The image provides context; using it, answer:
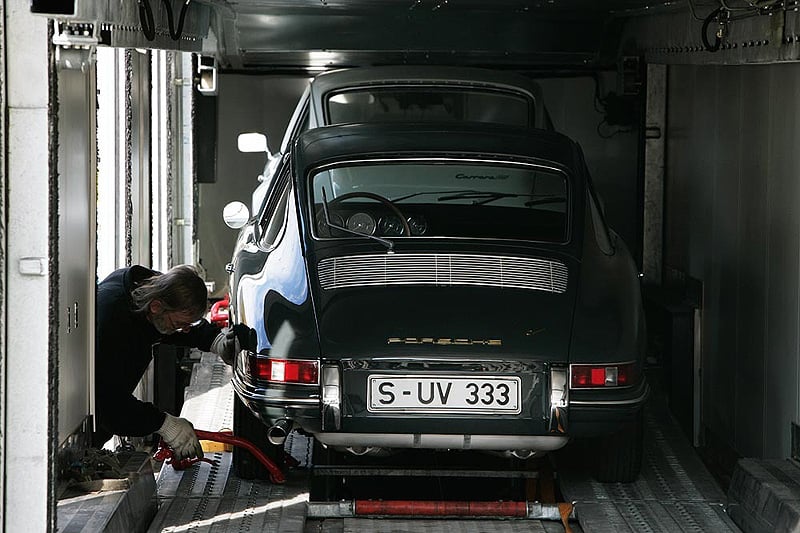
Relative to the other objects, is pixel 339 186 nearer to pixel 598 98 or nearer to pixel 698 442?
pixel 698 442

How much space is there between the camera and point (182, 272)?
248 inches

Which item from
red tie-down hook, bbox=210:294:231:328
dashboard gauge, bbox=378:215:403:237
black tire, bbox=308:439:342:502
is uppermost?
dashboard gauge, bbox=378:215:403:237

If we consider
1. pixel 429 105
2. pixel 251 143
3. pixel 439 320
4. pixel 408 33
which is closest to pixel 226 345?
pixel 439 320

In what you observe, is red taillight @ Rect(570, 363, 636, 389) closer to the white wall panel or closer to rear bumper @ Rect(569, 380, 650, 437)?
rear bumper @ Rect(569, 380, 650, 437)

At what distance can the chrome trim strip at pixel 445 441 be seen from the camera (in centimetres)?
546

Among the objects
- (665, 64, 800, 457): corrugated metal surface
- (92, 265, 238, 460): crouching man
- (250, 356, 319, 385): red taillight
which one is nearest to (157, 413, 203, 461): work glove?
(92, 265, 238, 460): crouching man

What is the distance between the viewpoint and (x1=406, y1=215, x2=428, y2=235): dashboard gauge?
667 centimetres

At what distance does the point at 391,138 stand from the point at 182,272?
1323mm

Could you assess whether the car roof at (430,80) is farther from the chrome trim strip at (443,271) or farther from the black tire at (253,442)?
the black tire at (253,442)

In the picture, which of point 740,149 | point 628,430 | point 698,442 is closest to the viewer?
point 628,430

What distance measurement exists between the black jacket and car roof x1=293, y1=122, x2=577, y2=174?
114 centimetres

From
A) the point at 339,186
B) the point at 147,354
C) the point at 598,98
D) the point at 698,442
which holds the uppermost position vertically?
the point at 598,98

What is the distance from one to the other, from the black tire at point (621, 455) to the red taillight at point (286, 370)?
1.51 metres

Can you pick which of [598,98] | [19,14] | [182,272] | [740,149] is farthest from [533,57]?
[19,14]
